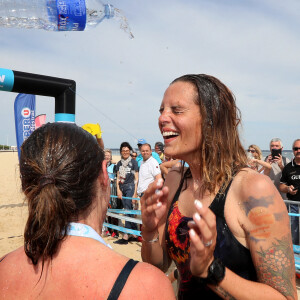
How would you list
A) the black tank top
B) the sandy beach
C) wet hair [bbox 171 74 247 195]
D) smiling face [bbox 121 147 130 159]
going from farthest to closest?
smiling face [bbox 121 147 130 159] < the sandy beach < wet hair [bbox 171 74 247 195] < the black tank top

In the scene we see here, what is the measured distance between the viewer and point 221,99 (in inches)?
70.1

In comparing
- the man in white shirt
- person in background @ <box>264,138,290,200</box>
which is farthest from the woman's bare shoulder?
the man in white shirt

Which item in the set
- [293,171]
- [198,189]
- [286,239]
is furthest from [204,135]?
[293,171]

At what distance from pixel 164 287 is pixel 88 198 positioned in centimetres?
48

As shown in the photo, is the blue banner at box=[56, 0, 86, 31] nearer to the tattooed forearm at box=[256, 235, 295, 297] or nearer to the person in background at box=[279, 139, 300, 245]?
the tattooed forearm at box=[256, 235, 295, 297]

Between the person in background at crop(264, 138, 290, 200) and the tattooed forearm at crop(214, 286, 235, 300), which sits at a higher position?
the person in background at crop(264, 138, 290, 200)

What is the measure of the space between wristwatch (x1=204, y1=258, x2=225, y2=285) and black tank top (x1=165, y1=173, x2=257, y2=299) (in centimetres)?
13

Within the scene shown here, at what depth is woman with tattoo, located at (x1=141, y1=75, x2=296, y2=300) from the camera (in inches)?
55.6

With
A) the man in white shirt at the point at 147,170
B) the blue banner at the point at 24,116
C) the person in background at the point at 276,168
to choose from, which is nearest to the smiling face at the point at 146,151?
the man in white shirt at the point at 147,170

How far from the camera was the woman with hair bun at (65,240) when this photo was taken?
110cm

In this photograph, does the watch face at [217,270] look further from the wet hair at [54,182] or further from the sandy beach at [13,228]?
the sandy beach at [13,228]

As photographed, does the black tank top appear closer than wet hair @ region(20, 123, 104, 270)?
→ No

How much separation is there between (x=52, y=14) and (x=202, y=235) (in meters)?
2.52

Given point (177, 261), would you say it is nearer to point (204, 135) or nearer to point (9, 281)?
point (204, 135)
